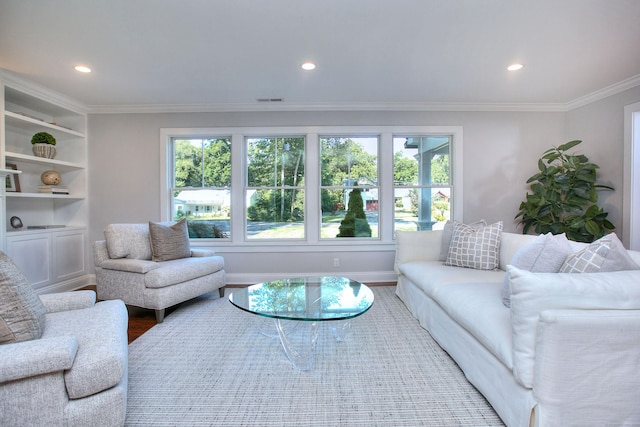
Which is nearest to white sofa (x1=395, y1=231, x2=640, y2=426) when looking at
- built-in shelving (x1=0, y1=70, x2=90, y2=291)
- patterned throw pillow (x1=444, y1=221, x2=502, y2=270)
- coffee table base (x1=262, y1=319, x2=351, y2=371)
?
coffee table base (x1=262, y1=319, x2=351, y2=371)

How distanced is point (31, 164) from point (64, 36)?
7.14 ft

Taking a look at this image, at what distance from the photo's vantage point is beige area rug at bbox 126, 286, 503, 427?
4.87ft

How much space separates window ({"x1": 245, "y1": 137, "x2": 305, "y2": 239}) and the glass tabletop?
55.1 inches

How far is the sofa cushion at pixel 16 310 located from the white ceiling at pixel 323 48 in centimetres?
179

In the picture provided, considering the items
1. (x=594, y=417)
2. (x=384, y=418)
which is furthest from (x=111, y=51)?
(x=594, y=417)

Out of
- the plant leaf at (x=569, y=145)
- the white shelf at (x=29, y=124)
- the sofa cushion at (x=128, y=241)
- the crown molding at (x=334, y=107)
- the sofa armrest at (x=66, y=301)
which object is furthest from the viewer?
the crown molding at (x=334, y=107)

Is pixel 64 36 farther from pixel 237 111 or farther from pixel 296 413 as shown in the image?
pixel 296 413

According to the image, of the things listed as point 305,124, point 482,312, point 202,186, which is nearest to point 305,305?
point 482,312

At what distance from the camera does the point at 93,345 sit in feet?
4.39

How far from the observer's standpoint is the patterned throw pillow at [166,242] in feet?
Result: 10.3

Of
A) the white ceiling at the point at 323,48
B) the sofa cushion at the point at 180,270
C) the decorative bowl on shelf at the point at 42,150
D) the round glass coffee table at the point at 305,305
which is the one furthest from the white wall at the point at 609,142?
the decorative bowl on shelf at the point at 42,150

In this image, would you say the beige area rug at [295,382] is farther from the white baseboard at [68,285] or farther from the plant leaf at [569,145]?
the plant leaf at [569,145]

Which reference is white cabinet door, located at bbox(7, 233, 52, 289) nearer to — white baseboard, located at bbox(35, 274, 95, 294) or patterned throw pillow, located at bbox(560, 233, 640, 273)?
white baseboard, located at bbox(35, 274, 95, 294)

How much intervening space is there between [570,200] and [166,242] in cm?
460
